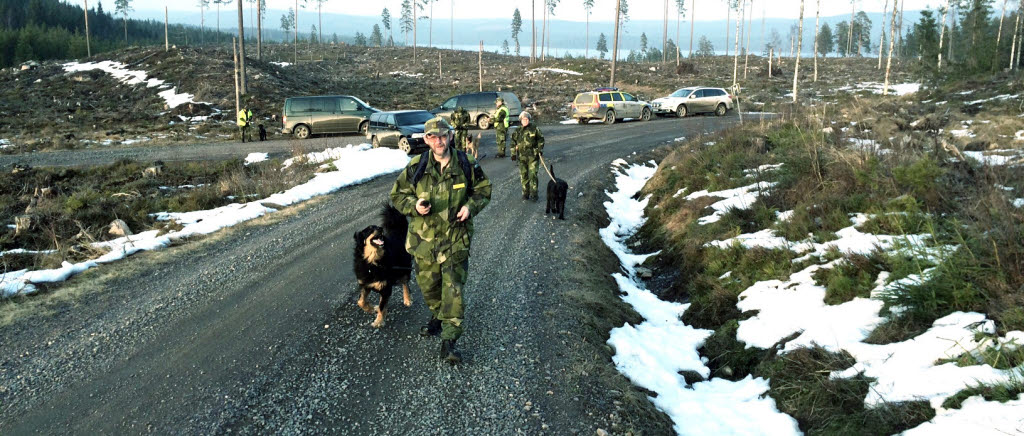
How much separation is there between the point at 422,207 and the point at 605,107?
2430cm

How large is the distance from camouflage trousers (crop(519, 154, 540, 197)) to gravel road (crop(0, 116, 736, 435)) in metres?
3.28

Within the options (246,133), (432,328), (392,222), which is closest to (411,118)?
(246,133)

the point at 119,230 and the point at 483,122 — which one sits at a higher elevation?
the point at 483,122

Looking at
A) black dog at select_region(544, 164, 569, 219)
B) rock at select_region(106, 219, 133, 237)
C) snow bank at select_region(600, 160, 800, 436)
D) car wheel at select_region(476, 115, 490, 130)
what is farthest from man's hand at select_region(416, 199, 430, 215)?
car wheel at select_region(476, 115, 490, 130)

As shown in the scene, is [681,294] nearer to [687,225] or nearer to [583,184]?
[687,225]

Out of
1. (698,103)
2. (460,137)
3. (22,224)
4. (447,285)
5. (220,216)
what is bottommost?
(22,224)

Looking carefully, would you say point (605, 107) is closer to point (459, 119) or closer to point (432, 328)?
point (459, 119)

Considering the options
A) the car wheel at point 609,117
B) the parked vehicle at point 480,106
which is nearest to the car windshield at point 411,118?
the parked vehicle at point 480,106

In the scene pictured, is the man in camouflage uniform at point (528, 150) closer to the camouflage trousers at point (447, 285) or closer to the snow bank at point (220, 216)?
the snow bank at point (220, 216)

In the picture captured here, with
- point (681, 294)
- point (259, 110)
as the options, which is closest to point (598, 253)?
point (681, 294)

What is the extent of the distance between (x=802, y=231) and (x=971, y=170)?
1919 mm

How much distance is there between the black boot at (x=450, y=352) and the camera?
4.68 meters

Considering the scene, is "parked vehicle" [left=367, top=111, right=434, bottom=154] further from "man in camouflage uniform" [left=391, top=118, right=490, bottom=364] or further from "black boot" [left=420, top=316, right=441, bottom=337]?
"man in camouflage uniform" [left=391, top=118, right=490, bottom=364]

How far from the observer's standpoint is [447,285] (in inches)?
180
